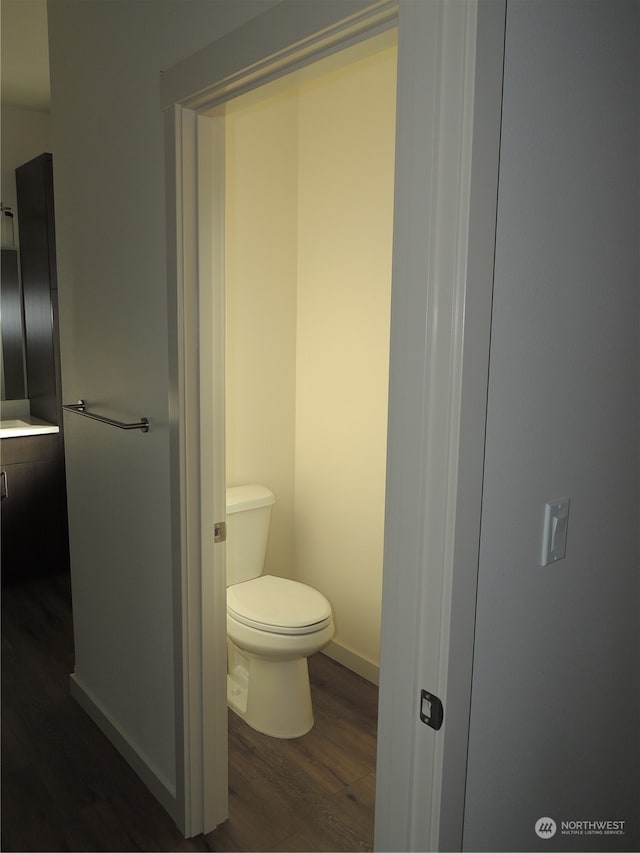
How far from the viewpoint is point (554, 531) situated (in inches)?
48.2

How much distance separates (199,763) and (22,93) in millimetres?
3472

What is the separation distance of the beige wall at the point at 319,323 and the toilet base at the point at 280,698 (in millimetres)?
428

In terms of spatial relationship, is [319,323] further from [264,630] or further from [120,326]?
[264,630]

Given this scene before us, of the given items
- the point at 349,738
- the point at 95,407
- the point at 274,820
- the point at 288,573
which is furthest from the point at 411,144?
the point at 288,573

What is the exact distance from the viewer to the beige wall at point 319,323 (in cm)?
259

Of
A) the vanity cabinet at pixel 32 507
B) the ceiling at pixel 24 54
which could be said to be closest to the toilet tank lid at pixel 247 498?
the vanity cabinet at pixel 32 507

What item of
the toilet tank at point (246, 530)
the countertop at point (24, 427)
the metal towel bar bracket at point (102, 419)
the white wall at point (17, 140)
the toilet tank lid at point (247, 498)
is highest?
the white wall at point (17, 140)

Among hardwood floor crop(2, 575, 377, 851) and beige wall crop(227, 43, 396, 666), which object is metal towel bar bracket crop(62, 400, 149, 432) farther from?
hardwood floor crop(2, 575, 377, 851)

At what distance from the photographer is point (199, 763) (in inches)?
76.2

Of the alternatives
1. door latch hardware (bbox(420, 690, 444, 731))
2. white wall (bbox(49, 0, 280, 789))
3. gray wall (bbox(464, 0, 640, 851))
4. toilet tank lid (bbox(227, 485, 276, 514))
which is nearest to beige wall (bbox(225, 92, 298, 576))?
toilet tank lid (bbox(227, 485, 276, 514))

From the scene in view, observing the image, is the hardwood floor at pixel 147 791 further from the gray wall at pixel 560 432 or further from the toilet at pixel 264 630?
the gray wall at pixel 560 432

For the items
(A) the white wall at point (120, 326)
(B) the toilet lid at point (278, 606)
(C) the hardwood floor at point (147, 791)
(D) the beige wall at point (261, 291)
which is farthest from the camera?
(D) the beige wall at point (261, 291)

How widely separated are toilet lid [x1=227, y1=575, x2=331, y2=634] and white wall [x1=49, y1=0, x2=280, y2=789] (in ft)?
1.33

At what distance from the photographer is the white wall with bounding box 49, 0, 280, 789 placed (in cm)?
180
